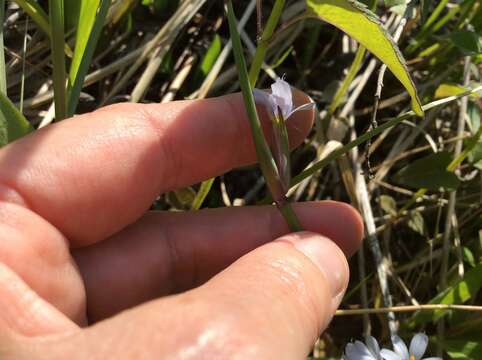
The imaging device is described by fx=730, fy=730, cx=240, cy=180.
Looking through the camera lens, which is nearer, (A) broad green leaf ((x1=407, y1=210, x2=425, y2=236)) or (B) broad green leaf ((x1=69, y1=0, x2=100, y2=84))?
(B) broad green leaf ((x1=69, y1=0, x2=100, y2=84))

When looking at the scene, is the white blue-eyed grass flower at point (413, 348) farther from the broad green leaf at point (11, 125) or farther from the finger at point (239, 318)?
the broad green leaf at point (11, 125)

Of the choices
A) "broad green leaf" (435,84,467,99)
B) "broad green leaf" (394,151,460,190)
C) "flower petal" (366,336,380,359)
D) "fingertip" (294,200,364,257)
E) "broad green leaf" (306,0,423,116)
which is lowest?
"flower petal" (366,336,380,359)

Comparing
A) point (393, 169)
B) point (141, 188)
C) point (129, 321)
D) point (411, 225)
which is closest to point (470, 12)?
point (393, 169)

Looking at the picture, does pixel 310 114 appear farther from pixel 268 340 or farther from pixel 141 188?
pixel 268 340

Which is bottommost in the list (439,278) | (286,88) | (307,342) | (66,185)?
(439,278)

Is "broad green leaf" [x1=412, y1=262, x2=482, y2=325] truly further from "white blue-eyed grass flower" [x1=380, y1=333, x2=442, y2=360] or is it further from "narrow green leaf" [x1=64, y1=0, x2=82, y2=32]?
"narrow green leaf" [x1=64, y1=0, x2=82, y2=32]

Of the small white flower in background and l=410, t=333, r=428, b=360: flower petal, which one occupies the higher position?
the small white flower in background

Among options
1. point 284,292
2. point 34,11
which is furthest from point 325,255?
point 34,11

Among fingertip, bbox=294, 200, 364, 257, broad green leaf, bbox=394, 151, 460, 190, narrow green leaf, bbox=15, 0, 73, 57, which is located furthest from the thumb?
narrow green leaf, bbox=15, 0, 73, 57

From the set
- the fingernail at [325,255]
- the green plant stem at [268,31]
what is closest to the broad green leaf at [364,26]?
the green plant stem at [268,31]
